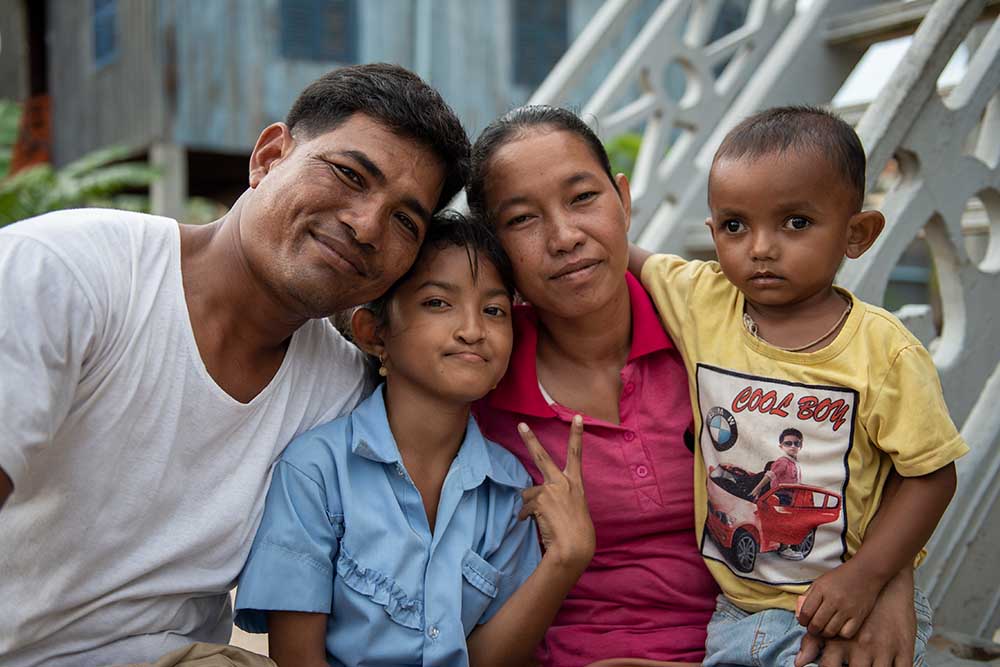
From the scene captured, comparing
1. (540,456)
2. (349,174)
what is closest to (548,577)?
(540,456)

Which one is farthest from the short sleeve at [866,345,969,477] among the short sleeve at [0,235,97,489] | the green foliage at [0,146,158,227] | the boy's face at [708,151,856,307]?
the green foliage at [0,146,158,227]

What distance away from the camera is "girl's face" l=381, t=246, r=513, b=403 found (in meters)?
2.00

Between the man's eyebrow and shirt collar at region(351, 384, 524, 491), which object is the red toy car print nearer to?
shirt collar at region(351, 384, 524, 491)

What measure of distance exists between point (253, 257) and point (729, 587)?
1.28m

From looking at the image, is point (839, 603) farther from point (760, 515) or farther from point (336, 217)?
point (336, 217)

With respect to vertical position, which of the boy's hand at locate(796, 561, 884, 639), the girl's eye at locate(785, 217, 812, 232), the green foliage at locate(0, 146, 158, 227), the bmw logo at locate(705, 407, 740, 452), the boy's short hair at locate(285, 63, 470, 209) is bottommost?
the green foliage at locate(0, 146, 158, 227)

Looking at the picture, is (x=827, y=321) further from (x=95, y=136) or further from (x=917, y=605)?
(x=95, y=136)

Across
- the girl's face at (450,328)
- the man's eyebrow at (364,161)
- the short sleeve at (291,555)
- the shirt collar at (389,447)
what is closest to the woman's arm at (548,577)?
the shirt collar at (389,447)

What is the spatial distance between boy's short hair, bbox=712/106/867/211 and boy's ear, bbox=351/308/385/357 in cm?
89

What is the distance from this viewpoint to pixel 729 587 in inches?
78.5

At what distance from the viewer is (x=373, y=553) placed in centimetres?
189

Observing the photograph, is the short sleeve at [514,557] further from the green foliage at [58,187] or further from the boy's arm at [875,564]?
the green foliage at [58,187]

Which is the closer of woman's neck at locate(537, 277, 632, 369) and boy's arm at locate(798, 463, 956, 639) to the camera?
boy's arm at locate(798, 463, 956, 639)

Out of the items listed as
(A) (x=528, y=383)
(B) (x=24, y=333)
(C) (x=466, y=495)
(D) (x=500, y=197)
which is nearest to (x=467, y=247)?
(D) (x=500, y=197)
